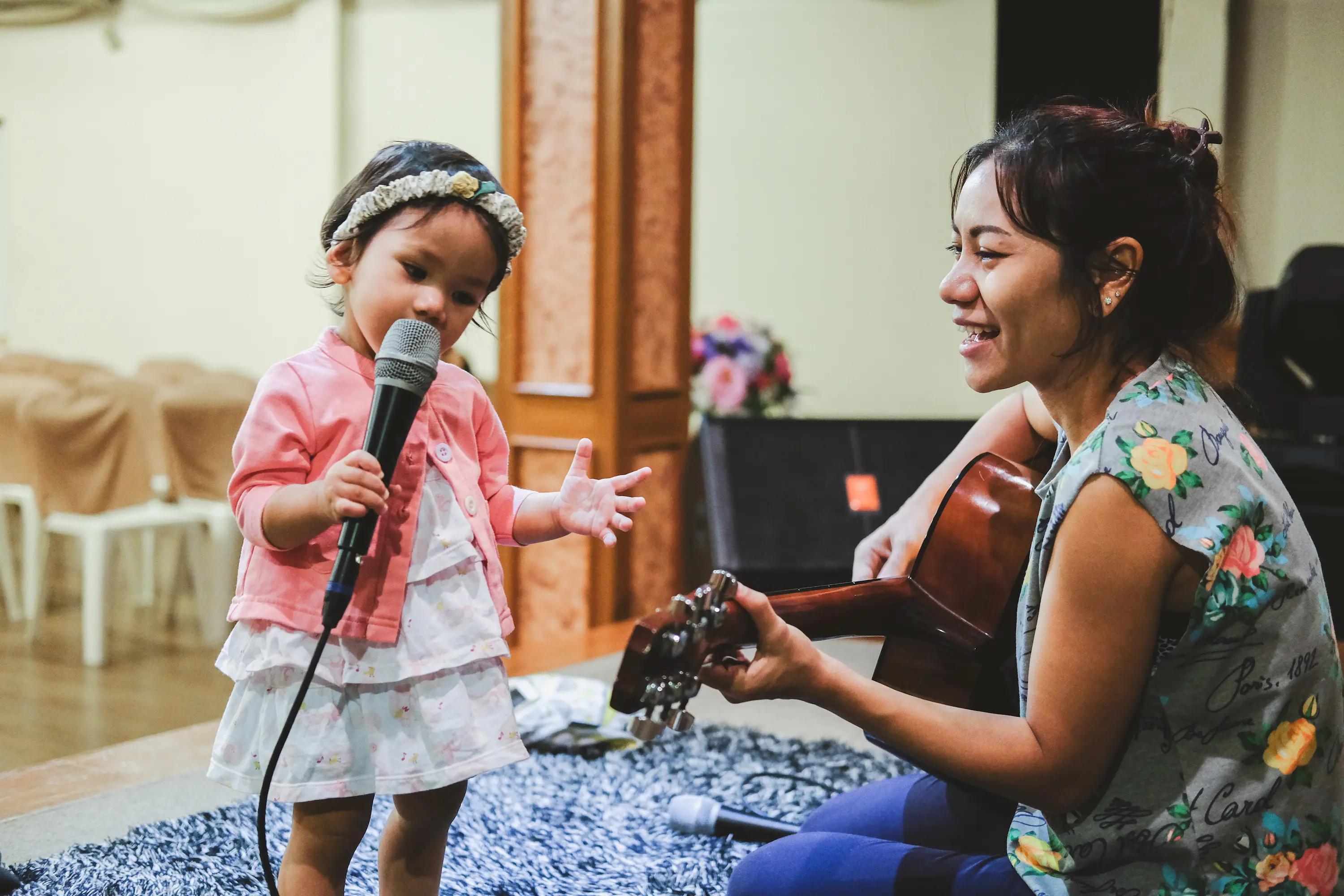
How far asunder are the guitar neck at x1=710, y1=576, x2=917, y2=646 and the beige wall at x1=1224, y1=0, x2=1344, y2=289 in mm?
3894

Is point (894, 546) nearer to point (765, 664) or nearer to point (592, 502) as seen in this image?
point (592, 502)

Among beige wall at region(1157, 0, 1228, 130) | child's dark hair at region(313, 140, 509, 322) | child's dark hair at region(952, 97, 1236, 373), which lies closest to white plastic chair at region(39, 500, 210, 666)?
child's dark hair at region(313, 140, 509, 322)

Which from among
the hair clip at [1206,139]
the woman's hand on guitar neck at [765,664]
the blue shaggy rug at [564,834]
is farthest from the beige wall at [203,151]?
the hair clip at [1206,139]

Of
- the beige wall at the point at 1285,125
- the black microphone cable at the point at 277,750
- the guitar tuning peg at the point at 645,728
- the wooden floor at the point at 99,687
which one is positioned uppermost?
the beige wall at the point at 1285,125

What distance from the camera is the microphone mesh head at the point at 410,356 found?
1082 millimetres

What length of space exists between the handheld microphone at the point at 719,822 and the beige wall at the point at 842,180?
351 cm

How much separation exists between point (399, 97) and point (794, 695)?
590 cm

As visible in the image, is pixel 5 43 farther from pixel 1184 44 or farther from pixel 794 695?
pixel 1184 44

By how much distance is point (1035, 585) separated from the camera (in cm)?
109

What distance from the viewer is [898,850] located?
1256 mm

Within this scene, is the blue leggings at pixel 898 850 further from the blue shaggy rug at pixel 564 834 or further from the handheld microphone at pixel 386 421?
the handheld microphone at pixel 386 421

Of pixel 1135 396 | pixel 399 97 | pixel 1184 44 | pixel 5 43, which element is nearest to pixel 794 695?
pixel 1135 396

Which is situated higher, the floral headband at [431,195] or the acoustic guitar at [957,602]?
the floral headband at [431,195]

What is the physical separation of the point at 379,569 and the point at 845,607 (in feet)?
1.63
